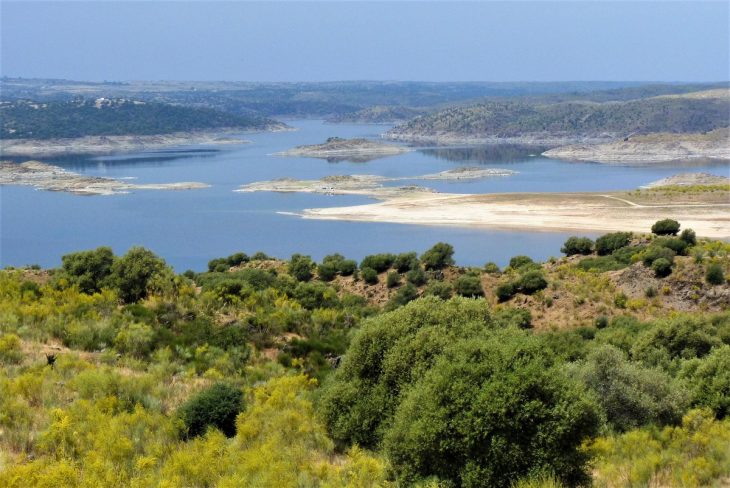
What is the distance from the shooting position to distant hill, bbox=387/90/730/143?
166 m

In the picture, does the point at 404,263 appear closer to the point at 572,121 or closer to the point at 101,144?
the point at 101,144

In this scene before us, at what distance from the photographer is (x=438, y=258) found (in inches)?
1355

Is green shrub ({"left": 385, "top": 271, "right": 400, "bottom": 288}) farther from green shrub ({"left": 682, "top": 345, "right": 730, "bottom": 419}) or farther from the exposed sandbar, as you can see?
the exposed sandbar

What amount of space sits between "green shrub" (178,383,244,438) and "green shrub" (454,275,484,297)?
64.1ft

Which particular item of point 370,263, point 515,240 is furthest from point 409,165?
point 370,263

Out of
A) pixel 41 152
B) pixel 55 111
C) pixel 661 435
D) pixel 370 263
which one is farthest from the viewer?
pixel 55 111

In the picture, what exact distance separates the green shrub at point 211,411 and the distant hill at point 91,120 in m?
157

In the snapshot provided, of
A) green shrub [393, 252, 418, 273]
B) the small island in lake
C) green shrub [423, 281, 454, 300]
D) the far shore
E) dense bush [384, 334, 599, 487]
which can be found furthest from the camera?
the far shore

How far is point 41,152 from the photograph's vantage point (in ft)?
464

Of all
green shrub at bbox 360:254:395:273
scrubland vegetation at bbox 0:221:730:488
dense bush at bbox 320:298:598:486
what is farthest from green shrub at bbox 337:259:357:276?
dense bush at bbox 320:298:598:486

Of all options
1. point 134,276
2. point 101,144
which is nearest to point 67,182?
point 101,144

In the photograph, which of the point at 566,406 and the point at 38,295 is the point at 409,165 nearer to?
the point at 38,295

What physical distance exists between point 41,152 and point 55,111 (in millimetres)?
46199

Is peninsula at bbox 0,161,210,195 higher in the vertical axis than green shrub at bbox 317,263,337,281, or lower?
lower
